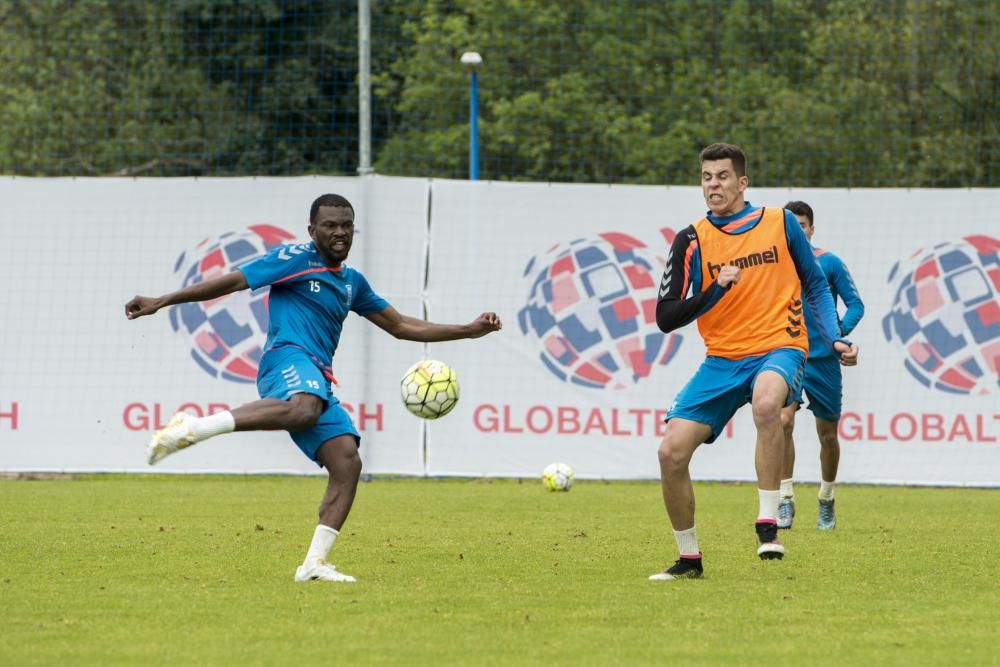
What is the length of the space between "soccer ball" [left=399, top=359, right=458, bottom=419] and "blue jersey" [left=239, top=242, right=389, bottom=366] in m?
0.82

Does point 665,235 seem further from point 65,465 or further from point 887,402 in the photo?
point 65,465

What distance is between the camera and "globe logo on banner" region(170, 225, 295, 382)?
1638cm

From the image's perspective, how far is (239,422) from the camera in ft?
25.9

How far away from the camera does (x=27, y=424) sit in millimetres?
16422

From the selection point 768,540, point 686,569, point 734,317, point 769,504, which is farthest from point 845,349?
point 686,569

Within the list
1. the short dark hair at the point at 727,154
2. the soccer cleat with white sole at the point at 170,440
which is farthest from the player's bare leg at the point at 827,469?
the soccer cleat with white sole at the point at 170,440

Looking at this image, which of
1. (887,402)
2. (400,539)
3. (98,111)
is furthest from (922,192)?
(98,111)

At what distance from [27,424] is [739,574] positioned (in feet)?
32.8

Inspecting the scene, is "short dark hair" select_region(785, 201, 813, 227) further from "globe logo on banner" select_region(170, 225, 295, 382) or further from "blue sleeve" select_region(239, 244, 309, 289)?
"globe logo on banner" select_region(170, 225, 295, 382)

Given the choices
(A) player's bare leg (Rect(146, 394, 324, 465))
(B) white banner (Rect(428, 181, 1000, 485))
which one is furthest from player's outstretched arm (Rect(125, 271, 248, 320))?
(B) white banner (Rect(428, 181, 1000, 485))

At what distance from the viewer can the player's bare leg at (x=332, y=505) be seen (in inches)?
322

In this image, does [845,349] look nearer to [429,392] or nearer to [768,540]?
[768,540]

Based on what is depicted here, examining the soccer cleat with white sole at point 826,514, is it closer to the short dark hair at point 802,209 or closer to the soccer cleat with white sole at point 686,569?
the short dark hair at point 802,209

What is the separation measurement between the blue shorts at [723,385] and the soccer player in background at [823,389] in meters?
3.16
